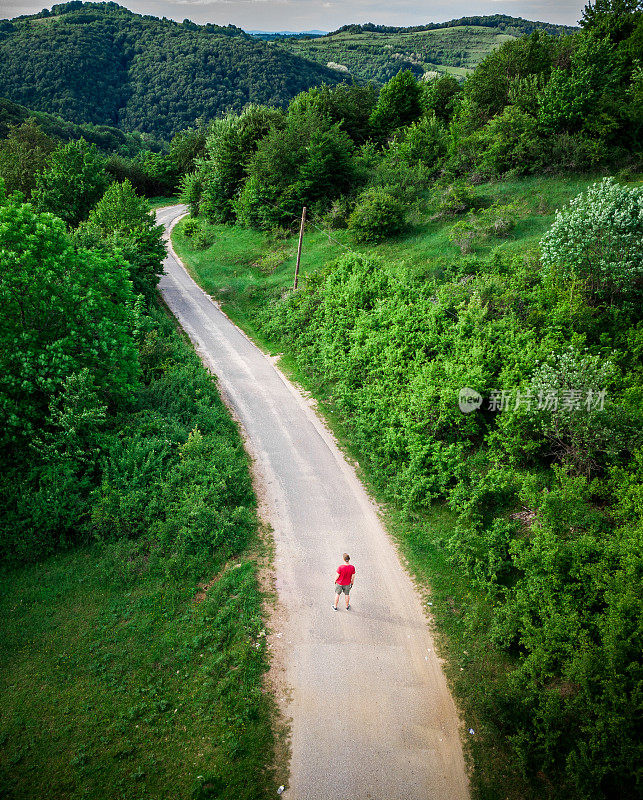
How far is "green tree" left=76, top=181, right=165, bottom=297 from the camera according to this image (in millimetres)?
26516

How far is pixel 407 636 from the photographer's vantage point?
1112 cm

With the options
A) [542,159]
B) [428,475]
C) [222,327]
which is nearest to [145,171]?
[222,327]

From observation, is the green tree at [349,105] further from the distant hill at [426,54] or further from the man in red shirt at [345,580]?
the distant hill at [426,54]

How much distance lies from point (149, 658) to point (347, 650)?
14.6ft

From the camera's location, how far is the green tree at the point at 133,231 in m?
26.5

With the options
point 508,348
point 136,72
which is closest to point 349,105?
point 508,348

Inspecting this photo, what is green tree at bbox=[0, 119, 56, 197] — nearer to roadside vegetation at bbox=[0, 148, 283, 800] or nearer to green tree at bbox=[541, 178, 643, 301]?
roadside vegetation at bbox=[0, 148, 283, 800]

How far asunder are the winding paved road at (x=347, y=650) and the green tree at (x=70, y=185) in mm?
28309

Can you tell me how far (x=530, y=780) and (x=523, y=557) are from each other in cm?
415

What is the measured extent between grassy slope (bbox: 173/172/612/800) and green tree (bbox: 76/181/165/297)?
5115 mm

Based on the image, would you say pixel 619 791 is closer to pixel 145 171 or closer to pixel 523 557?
pixel 523 557

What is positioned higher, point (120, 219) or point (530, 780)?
point (120, 219)

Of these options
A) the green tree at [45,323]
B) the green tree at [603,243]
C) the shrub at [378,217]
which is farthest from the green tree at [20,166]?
the green tree at [603,243]

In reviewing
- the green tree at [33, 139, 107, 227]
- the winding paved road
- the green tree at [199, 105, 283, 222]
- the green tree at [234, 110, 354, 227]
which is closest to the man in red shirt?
the winding paved road
